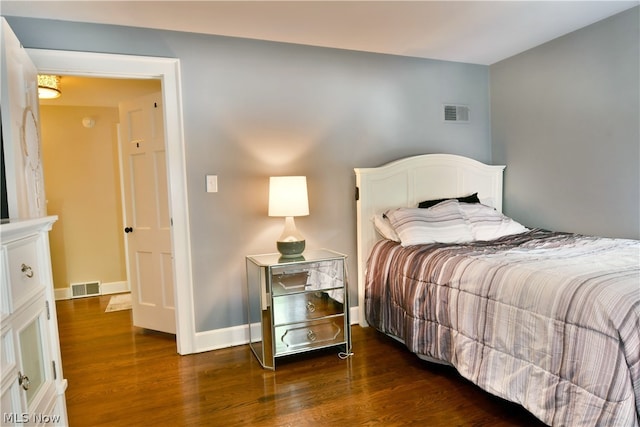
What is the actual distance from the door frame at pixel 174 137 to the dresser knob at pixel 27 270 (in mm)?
1264

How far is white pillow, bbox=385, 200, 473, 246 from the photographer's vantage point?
276 cm

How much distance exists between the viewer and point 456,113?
3.62 m

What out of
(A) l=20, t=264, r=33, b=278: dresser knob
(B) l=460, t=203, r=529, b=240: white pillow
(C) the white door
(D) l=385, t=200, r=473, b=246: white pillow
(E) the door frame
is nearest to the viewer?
(A) l=20, t=264, r=33, b=278: dresser knob

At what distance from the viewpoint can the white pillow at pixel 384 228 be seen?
9.68 feet

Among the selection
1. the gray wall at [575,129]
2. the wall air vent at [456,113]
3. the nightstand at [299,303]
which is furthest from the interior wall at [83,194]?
the gray wall at [575,129]

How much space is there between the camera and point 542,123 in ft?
10.7

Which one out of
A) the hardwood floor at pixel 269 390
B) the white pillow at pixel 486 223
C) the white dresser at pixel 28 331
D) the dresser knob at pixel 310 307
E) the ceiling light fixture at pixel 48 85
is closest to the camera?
the white dresser at pixel 28 331

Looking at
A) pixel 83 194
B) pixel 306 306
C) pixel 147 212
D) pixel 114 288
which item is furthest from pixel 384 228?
pixel 83 194

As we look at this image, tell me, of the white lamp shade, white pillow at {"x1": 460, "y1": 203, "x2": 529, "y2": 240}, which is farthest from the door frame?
white pillow at {"x1": 460, "y1": 203, "x2": 529, "y2": 240}

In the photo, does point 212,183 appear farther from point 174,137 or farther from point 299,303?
point 299,303

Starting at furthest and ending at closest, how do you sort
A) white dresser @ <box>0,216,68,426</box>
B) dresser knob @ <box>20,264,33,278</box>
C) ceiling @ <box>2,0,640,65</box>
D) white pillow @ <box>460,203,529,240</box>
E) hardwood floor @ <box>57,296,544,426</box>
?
white pillow @ <box>460,203,529,240</box> → ceiling @ <box>2,0,640,65</box> → hardwood floor @ <box>57,296,544,426</box> → dresser knob @ <box>20,264,33,278</box> → white dresser @ <box>0,216,68,426</box>

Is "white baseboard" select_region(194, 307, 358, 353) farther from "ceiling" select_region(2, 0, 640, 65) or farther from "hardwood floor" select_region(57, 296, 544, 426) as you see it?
→ "ceiling" select_region(2, 0, 640, 65)

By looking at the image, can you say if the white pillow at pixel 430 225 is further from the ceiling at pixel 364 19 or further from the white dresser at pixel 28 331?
the white dresser at pixel 28 331

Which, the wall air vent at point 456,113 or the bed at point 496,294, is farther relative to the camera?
the wall air vent at point 456,113
